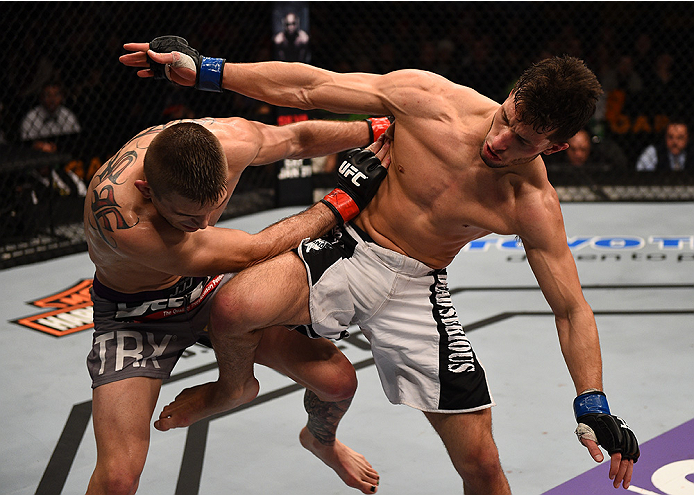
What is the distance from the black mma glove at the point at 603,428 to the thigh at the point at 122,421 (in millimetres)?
1240

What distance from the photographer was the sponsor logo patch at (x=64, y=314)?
424cm

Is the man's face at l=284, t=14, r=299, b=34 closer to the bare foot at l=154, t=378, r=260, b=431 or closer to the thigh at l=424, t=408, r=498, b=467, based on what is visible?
the bare foot at l=154, t=378, r=260, b=431

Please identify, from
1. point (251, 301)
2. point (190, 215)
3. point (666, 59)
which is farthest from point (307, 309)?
point (666, 59)

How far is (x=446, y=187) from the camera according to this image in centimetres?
232

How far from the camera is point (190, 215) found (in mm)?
2107

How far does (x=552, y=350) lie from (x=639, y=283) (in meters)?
1.20

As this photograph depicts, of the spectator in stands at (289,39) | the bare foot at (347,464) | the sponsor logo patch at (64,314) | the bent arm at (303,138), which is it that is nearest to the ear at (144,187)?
the bent arm at (303,138)

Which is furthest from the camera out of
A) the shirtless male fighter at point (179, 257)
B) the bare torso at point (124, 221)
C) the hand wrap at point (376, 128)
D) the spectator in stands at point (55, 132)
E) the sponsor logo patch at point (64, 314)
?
the spectator in stands at point (55, 132)

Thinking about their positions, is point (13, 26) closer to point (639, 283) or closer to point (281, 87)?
point (281, 87)

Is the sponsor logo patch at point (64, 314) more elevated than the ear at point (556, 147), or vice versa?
the ear at point (556, 147)

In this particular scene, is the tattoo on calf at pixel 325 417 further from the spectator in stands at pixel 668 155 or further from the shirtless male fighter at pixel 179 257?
the spectator in stands at pixel 668 155

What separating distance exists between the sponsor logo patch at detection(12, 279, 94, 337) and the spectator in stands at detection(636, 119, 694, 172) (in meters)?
4.82

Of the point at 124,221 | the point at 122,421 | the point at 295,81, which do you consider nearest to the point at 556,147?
the point at 295,81

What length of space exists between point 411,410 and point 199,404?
1169 millimetres
